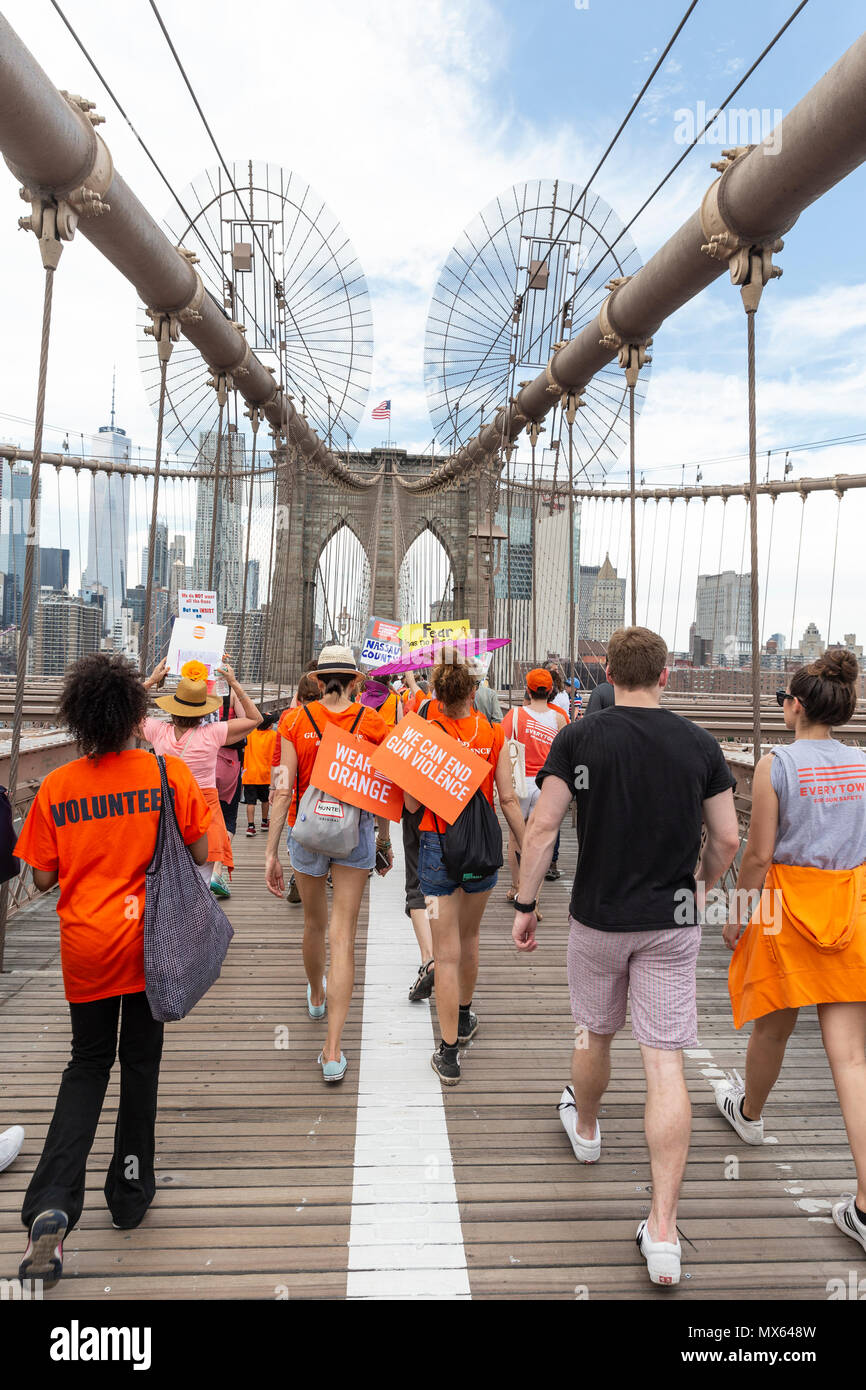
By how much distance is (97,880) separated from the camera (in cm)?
221

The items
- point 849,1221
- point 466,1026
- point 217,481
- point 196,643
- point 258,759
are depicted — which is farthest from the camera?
point 217,481

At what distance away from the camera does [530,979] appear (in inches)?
169

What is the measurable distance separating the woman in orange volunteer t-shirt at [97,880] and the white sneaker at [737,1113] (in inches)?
78.2

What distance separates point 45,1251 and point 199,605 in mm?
4240

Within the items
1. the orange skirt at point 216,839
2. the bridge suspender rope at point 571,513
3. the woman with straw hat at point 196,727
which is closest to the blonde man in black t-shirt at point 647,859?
the woman with straw hat at point 196,727

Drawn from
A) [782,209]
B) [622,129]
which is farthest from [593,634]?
[782,209]

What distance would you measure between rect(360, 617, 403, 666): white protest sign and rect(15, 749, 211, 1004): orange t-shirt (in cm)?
566

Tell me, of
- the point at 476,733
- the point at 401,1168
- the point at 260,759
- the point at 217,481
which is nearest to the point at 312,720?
the point at 476,733

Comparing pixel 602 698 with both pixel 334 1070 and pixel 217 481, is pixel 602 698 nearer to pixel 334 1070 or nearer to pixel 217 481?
pixel 334 1070

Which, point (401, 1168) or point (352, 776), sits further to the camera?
point (352, 776)

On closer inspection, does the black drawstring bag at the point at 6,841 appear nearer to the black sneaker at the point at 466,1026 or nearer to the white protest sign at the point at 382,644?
the black sneaker at the point at 466,1026

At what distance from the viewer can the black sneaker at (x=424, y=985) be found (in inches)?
155

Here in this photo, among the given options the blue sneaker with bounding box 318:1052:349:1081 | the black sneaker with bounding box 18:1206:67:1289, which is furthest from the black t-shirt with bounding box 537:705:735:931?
the black sneaker with bounding box 18:1206:67:1289

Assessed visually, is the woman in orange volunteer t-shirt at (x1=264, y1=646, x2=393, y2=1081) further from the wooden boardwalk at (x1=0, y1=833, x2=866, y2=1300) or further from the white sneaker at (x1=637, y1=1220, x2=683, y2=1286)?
the white sneaker at (x1=637, y1=1220, x2=683, y2=1286)
